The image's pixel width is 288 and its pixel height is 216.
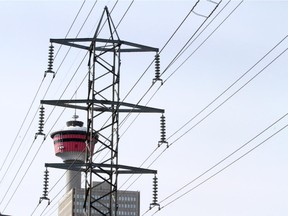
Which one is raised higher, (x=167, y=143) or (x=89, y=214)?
(x=167, y=143)

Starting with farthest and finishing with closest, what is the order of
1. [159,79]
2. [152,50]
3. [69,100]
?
[152,50] < [69,100] < [159,79]

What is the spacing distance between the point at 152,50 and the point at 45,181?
8.53m

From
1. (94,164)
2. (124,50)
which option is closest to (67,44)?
(124,50)

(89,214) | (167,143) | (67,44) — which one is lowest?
(89,214)

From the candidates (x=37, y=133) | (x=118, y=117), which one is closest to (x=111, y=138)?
(x=118, y=117)

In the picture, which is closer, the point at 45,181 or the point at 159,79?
the point at 159,79

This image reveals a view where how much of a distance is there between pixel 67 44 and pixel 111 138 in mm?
5185

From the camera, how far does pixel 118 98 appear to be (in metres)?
44.0

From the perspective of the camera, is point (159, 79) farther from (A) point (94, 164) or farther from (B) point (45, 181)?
(B) point (45, 181)

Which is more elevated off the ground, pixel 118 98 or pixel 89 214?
pixel 118 98

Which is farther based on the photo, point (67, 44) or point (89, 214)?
point (67, 44)

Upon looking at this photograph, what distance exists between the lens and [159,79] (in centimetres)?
4012

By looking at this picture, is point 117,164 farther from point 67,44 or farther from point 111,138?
point 67,44

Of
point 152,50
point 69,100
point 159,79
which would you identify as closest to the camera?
point 159,79
